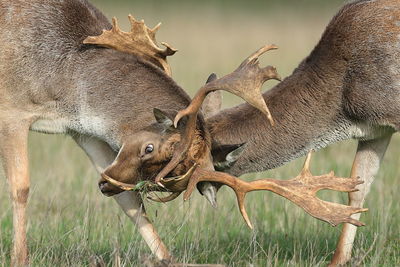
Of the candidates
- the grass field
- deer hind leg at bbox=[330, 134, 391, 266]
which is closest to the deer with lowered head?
deer hind leg at bbox=[330, 134, 391, 266]

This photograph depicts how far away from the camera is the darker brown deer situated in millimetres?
7258

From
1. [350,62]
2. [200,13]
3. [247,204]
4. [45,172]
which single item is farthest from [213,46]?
[350,62]

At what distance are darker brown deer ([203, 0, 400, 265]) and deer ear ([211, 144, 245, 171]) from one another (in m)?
0.10

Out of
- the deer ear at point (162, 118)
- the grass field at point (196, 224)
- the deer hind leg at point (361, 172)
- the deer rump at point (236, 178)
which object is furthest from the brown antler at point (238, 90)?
the deer hind leg at point (361, 172)

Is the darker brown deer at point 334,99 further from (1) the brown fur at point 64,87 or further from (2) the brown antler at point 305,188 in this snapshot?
(1) the brown fur at point 64,87

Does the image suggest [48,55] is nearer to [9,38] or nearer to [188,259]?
[9,38]

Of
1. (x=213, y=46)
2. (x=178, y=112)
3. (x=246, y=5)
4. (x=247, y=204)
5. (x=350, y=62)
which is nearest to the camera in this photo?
(x=178, y=112)

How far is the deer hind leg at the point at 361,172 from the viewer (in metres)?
7.88

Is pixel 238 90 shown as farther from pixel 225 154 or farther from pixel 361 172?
pixel 361 172

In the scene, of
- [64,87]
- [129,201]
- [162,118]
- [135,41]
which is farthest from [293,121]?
[64,87]

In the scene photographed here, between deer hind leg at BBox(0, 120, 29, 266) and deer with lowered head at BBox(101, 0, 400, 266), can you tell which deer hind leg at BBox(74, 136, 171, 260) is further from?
deer with lowered head at BBox(101, 0, 400, 266)

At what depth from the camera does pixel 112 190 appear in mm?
6941

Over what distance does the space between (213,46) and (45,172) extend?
50.2 feet

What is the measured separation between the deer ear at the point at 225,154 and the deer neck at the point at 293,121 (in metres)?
0.32
